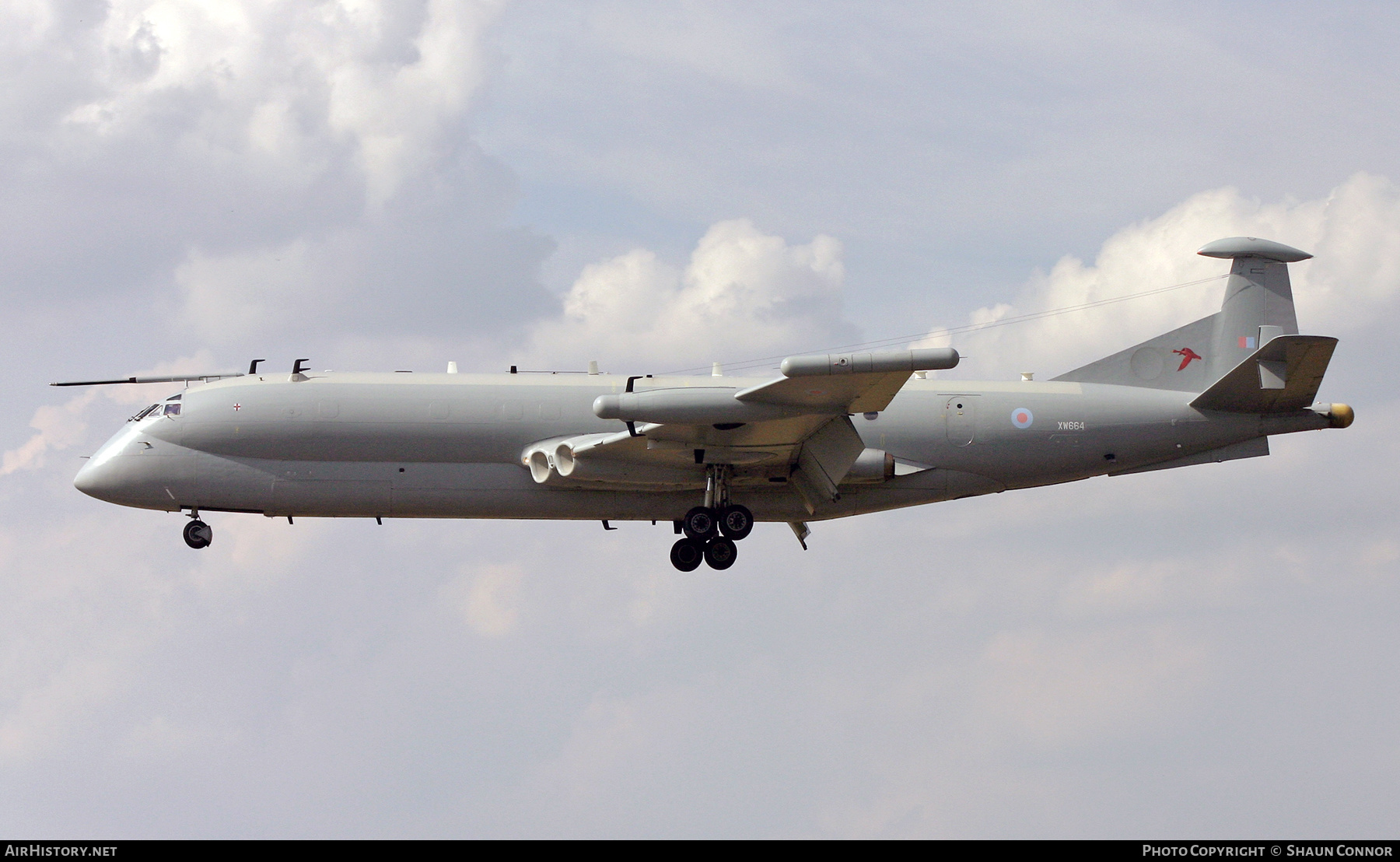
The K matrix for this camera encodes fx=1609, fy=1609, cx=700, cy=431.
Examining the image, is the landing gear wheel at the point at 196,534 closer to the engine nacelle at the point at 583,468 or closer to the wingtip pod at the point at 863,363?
the engine nacelle at the point at 583,468

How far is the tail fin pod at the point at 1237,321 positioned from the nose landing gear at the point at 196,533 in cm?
1732

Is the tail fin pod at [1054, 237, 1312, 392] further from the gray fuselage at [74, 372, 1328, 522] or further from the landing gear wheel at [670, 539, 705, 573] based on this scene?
the landing gear wheel at [670, 539, 705, 573]

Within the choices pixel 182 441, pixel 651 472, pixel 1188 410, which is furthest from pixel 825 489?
pixel 182 441

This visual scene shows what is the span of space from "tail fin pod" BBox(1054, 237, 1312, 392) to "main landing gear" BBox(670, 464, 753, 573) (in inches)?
294

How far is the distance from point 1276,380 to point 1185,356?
2.18 m

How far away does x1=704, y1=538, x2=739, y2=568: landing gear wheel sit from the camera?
30.4m

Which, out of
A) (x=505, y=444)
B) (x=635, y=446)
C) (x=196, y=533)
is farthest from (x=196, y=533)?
(x=635, y=446)

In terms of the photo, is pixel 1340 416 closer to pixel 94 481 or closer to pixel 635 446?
pixel 635 446

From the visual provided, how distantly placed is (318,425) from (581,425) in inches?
195

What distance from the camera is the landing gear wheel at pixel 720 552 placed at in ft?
99.8

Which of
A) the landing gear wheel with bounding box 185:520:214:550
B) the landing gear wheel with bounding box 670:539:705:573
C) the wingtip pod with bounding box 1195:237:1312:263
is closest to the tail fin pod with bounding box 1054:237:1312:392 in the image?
the wingtip pod with bounding box 1195:237:1312:263

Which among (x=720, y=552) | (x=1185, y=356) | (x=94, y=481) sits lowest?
(x=720, y=552)

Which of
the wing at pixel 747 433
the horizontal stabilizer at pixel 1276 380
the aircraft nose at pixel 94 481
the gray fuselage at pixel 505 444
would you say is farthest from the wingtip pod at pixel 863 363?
the aircraft nose at pixel 94 481

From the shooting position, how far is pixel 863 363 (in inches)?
1014
